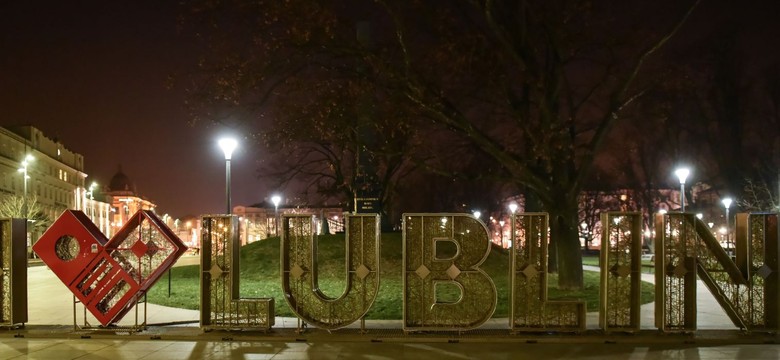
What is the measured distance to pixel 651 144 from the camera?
182 feet

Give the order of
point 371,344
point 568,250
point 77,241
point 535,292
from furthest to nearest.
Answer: point 568,250 < point 77,241 < point 535,292 < point 371,344

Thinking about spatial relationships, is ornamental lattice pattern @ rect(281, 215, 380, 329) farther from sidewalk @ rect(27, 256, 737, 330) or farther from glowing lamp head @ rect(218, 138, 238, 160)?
glowing lamp head @ rect(218, 138, 238, 160)

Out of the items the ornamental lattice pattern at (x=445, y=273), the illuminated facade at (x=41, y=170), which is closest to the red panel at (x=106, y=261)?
the ornamental lattice pattern at (x=445, y=273)

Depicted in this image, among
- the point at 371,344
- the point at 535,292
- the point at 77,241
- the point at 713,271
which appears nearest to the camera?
the point at 371,344

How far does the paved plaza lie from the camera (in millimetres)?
11711

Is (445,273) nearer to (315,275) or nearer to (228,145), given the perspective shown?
(315,275)

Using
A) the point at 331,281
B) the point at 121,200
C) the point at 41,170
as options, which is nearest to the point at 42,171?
the point at 41,170

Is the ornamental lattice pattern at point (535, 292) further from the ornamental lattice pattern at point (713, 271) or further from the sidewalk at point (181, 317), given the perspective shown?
the ornamental lattice pattern at point (713, 271)

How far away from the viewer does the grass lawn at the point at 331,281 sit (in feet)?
60.7

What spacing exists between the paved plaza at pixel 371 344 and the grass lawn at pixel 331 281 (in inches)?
124

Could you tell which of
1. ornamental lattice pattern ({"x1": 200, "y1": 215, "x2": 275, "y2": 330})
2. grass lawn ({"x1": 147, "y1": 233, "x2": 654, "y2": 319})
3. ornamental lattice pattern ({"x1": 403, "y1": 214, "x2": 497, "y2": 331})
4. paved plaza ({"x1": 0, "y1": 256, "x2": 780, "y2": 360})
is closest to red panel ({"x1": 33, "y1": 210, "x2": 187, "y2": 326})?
ornamental lattice pattern ({"x1": 200, "y1": 215, "x2": 275, "y2": 330})

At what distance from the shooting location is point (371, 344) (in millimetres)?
12688

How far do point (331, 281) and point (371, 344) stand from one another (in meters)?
12.0

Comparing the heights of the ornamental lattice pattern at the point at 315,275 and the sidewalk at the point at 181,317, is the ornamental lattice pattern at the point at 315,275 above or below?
above
